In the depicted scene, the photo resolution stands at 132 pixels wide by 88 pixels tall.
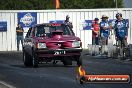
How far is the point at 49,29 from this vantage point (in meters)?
22.9

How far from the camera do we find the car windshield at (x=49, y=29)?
2266 centimetres

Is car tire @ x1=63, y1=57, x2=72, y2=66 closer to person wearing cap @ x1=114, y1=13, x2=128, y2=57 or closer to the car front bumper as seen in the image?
the car front bumper

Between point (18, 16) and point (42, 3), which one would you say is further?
point (42, 3)

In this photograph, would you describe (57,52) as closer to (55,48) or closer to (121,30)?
(55,48)

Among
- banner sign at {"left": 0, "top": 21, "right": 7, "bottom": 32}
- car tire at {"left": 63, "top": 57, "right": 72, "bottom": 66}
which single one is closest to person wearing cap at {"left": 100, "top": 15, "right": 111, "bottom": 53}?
car tire at {"left": 63, "top": 57, "right": 72, "bottom": 66}

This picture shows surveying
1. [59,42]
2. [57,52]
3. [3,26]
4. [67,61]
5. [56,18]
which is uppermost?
[56,18]

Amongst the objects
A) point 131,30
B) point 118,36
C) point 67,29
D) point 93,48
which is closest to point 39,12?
point 131,30

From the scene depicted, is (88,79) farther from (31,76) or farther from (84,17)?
(84,17)

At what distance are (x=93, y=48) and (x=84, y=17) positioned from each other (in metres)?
10.9

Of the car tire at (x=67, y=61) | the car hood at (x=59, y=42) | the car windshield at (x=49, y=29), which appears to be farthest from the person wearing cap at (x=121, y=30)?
the car hood at (x=59, y=42)

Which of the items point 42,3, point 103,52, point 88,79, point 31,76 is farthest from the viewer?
point 42,3

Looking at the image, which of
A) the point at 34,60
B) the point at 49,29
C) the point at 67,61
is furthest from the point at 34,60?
the point at 49,29

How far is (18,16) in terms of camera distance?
135ft

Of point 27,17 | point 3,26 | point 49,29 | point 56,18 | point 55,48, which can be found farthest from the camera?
point 56,18
